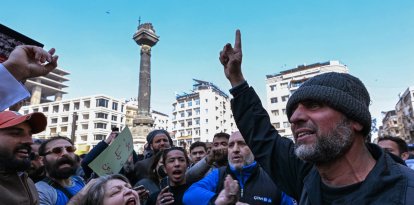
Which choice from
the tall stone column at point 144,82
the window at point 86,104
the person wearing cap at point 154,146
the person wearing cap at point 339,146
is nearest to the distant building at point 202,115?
the window at point 86,104

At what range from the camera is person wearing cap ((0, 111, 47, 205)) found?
227 centimetres

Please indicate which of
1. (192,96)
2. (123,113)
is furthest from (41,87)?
(192,96)

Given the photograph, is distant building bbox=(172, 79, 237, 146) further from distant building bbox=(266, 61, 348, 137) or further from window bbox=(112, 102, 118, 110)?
window bbox=(112, 102, 118, 110)

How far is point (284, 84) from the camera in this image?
216ft

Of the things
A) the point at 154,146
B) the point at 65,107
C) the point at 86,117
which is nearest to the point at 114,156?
the point at 154,146

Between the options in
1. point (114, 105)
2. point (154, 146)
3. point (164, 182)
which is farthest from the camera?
point (114, 105)

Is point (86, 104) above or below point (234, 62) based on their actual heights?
above

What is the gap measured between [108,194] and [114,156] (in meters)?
0.96

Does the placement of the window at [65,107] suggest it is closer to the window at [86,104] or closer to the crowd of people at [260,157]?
the window at [86,104]

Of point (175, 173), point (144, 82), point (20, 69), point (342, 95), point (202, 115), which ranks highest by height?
point (202, 115)

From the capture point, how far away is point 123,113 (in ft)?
278

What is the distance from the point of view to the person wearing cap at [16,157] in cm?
227

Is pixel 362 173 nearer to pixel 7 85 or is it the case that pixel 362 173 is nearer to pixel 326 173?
pixel 326 173

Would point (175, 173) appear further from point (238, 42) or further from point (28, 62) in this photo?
point (28, 62)
